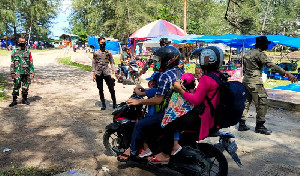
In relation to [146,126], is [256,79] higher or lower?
higher

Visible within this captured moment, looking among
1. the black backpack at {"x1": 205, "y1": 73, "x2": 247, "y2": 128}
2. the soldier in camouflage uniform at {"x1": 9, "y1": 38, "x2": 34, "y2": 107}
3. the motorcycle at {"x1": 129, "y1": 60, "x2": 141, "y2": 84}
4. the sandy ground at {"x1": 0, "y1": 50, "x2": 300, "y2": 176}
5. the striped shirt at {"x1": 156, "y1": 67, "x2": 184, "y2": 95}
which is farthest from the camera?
the motorcycle at {"x1": 129, "y1": 60, "x2": 141, "y2": 84}

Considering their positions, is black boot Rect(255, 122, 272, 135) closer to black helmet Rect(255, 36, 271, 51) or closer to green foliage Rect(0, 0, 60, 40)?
black helmet Rect(255, 36, 271, 51)

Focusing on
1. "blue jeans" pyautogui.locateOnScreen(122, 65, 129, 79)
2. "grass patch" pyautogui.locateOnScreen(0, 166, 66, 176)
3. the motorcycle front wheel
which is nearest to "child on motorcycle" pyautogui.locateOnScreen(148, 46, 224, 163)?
the motorcycle front wheel

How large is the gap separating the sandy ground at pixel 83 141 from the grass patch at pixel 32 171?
157 mm

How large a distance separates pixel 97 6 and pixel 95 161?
34.2 meters

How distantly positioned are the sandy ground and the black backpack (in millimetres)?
1207

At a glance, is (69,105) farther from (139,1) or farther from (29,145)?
(139,1)

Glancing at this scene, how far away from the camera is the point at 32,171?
349 centimetres

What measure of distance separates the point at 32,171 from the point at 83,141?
1.36m

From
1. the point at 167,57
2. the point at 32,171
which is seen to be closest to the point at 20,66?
the point at 32,171

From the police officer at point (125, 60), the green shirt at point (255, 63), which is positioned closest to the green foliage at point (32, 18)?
the police officer at point (125, 60)

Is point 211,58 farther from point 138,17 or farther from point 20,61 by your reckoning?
point 138,17

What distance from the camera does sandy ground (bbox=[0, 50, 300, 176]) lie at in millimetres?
3857

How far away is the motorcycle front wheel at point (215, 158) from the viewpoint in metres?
3.23
